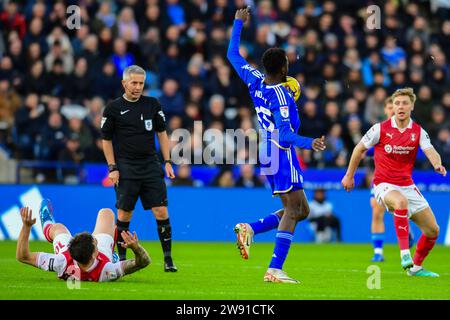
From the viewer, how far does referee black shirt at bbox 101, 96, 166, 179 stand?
39.2 feet

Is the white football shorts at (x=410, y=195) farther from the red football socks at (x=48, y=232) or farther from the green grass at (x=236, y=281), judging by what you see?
the red football socks at (x=48, y=232)

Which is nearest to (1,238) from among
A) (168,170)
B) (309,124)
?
(309,124)

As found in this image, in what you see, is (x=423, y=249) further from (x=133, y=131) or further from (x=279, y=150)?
(x=133, y=131)

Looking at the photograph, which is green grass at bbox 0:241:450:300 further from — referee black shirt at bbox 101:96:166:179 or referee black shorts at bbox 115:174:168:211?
referee black shirt at bbox 101:96:166:179

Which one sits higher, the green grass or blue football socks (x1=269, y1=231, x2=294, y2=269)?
blue football socks (x1=269, y1=231, x2=294, y2=269)

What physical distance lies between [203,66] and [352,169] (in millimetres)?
11219

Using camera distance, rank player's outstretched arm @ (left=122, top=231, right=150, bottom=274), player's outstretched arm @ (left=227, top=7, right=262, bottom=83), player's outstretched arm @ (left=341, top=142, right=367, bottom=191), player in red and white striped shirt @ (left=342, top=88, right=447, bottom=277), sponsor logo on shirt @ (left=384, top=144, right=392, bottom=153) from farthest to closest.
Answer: sponsor logo on shirt @ (left=384, top=144, right=392, bottom=153), player in red and white striped shirt @ (left=342, top=88, right=447, bottom=277), player's outstretched arm @ (left=341, top=142, right=367, bottom=191), player's outstretched arm @ (left=227, top=7, right=262, bottom=83), player's outstretched arm @ (left=122, top=231, right=150, bottom=274)

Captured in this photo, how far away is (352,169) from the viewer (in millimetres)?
11766

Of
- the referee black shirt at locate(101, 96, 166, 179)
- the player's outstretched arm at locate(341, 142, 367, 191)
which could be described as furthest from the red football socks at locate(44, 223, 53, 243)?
the player's outstretched arm at locate(341, 142, 367, 191)

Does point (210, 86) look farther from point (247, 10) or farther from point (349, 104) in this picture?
point (247, 10)

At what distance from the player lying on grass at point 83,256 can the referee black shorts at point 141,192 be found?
116 centimetres

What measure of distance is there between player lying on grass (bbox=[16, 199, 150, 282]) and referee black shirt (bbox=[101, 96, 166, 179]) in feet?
4.47

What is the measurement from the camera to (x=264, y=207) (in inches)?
768

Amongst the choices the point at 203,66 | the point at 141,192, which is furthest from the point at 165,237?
the point at 203,66
